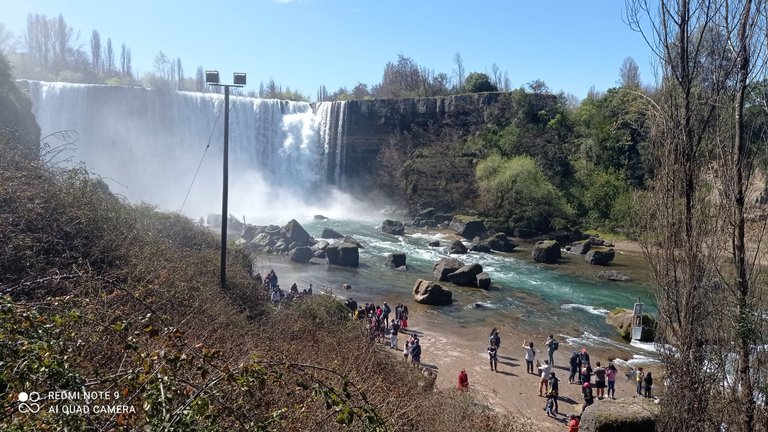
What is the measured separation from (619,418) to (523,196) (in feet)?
98.8

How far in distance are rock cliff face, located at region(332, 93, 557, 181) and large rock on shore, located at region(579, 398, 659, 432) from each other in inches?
1621

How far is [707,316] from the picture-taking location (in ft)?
15.5

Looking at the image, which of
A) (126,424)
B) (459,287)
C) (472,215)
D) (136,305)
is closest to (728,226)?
(126,424)

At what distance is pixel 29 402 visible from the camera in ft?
8.89

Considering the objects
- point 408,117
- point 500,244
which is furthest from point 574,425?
point 408,117

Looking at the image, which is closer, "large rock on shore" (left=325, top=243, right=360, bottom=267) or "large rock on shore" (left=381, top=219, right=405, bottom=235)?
"large rock on shore" (left=325, top=243, right=360, bottom=267)

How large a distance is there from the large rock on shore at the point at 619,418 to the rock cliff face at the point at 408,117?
41.2m

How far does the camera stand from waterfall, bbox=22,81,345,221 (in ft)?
125

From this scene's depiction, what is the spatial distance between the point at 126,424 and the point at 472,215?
37629 millimetres

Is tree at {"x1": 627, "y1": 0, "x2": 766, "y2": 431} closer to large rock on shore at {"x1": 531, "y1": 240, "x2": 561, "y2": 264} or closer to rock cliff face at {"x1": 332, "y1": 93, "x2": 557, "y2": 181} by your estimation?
large rock on shore at {"x1": 531, "y1": 240, "x2": 561, "y2": 264}

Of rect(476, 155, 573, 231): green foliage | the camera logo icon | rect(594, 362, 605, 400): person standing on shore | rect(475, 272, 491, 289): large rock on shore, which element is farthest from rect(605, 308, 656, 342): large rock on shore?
rect(476, 155, 573, 231): green foliage

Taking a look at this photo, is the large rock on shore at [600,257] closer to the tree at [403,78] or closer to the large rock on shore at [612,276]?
the large rock on shore at [612,276]

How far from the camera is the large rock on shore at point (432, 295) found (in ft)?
63.1

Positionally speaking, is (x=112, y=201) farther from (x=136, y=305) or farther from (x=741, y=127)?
(x=741, y=127)
